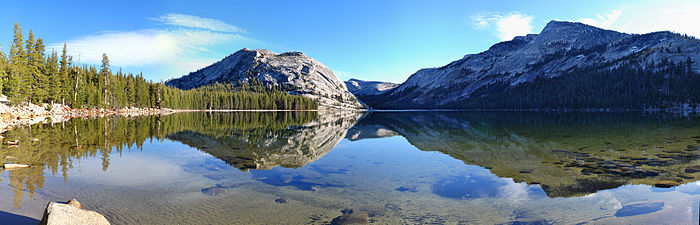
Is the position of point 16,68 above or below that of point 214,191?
above

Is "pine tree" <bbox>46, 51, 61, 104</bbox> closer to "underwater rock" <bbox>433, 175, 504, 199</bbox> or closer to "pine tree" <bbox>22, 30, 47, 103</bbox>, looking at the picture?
"pine tree" <bbox>22, 30, 47, 103</bbox>

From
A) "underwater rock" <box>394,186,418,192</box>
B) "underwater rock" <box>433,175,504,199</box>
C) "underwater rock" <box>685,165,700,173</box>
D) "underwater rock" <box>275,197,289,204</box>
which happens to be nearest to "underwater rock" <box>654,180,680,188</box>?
"underwater rock" <box>685,165,700,173</box>

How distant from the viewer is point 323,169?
1744 centimetres

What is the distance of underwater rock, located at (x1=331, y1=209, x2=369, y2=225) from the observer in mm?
9070

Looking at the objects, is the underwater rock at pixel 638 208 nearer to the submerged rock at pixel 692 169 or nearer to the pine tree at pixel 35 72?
the submerged rock at pixel 692 169

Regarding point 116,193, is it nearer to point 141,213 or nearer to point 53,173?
point 141,213

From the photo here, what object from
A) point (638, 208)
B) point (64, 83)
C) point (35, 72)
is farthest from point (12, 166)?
point (64, 83)

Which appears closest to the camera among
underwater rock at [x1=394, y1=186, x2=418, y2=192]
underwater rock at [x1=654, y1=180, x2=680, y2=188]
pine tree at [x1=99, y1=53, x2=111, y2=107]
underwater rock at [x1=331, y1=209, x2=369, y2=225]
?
underwater rock at [x1=331, y1=209, x2=369, y2=225]

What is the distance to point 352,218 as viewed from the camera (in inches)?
369

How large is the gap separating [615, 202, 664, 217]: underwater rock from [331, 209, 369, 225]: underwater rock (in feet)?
25.6

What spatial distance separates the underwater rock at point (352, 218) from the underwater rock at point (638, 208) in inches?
307

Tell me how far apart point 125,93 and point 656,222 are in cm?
14599

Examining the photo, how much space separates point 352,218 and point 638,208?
9.38 m

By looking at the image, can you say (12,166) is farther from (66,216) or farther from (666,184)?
(666,184)
